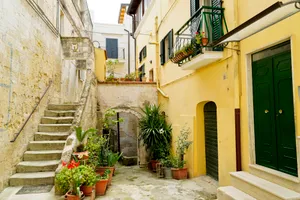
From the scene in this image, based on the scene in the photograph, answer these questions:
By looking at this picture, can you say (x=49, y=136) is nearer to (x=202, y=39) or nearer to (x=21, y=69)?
(x=21, y=69)

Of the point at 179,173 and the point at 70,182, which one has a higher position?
the point at 70,182

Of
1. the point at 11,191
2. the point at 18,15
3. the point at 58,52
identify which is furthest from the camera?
the point at 58,52

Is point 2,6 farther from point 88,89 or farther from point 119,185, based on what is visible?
point 119,185

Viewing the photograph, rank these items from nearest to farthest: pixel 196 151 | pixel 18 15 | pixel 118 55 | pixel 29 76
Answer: pixel 18 15
pixel 29 76
pixel 196 151
pixel 118 55

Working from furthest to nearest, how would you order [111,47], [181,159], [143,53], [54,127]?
[111,47], [143,53], [181,159], [54,127]

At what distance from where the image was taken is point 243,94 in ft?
16.1

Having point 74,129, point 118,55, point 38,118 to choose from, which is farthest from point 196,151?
point 118,55

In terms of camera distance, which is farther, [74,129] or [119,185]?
[119,185]

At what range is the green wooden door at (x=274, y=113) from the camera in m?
3.84

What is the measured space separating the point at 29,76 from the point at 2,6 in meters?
1.90

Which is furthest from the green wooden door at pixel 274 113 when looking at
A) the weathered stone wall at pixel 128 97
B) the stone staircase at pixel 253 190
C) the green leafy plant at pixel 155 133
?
the weathered stone wall at pixel 128 97

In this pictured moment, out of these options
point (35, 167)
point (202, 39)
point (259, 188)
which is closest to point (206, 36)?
point (202, 39)

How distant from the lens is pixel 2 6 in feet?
15.2

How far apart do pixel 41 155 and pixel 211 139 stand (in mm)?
4791
